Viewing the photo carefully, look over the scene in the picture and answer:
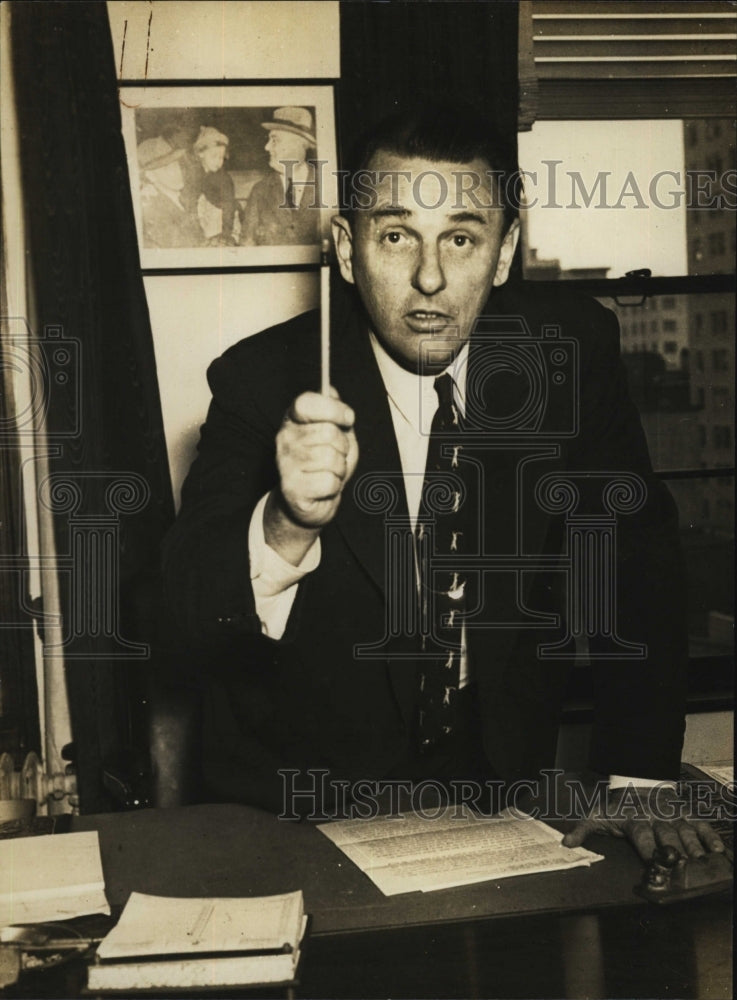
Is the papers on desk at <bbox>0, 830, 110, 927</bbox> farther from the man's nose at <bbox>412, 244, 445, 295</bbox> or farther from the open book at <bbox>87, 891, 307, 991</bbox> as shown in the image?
the man's nose at <bbox>412, 244, 445, 295</bbox>

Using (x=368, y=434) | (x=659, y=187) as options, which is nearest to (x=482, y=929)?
(x=368, y=434)

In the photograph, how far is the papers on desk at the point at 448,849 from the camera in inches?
53.8

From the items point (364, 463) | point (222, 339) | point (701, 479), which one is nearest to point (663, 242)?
point (701, 479)

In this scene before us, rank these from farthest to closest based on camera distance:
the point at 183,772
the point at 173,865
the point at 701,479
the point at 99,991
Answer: the point at 701,479
the point at 183,772
the point at 173,865
the point at 99,991

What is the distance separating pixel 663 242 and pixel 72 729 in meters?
1.44

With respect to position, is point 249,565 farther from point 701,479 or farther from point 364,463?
point 701,479

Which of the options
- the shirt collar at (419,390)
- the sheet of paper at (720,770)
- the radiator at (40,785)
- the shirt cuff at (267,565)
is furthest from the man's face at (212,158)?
the sheet of paper at (720,770)

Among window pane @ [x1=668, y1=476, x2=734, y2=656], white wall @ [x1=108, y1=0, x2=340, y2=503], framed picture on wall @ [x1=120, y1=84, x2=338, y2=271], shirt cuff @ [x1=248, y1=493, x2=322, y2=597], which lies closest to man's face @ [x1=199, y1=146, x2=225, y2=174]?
framed picture on wall @ [x1=120, y1=84, x2=338, y2=271]

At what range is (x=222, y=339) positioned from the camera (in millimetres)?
1743

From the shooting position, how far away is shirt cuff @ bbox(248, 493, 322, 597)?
1.53 meters

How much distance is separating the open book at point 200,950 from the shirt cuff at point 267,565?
49 centimetres

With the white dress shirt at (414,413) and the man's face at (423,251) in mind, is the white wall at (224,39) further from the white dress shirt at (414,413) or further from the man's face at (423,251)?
the white dress shirt at (414,413)

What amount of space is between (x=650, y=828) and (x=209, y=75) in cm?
144

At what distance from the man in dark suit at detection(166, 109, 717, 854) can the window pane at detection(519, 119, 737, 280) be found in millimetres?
102
